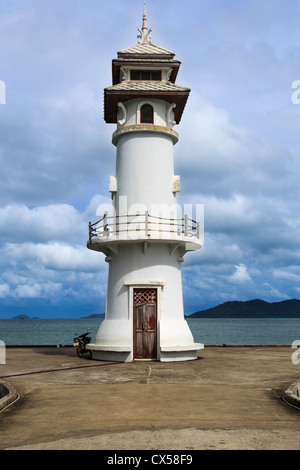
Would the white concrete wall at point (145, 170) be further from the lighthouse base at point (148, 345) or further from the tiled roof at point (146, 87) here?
the lighthouse base at point (148, 345)

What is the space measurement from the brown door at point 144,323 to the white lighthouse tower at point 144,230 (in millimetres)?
40

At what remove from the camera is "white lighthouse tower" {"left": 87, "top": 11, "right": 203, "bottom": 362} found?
19.8 metres

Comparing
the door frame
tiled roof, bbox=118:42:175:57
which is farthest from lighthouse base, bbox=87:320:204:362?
tiled roof, bbox=118:42:175:57

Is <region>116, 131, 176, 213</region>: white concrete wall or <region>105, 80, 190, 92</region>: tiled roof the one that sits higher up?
<region>105, 80, 190, 92</region>: tiled roof

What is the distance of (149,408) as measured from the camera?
10266 mm

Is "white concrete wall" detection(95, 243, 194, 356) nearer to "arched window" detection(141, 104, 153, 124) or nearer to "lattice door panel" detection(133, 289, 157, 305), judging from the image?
"lattice door panel" detection(133, 289, 157, 305)

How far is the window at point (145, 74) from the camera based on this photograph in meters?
22.8

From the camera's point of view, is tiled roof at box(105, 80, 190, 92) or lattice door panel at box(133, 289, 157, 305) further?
tiled roof at box(105, 80, 190, 92)

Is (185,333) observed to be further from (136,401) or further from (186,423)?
(186,423)

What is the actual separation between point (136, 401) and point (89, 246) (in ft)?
36.0

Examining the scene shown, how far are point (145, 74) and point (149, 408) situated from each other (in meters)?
16.7

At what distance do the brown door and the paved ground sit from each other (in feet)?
5.76

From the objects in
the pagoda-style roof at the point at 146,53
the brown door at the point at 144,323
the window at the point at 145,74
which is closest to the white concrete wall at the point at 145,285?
the brown door at the point at 144,323
